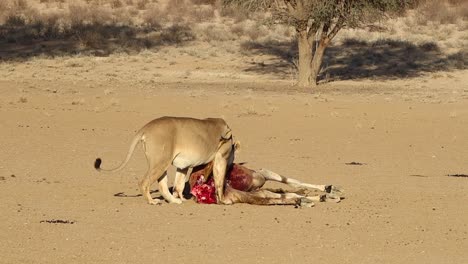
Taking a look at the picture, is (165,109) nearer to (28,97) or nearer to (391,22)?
(28,97)

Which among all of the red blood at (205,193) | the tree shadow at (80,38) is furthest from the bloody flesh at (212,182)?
the tree shadow at (80,38)

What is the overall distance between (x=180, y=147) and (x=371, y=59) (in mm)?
28179

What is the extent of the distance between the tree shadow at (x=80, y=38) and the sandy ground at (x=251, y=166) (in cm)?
750

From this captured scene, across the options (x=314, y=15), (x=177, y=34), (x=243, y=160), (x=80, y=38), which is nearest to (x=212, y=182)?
(x=243, y=160)

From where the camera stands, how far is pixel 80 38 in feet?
139

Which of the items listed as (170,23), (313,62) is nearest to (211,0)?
(170,23)

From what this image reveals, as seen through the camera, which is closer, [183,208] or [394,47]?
[183,208]

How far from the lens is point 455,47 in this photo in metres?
41.9

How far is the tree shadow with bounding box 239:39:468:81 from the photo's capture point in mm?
36781

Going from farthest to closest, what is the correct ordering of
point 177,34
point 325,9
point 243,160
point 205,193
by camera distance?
point 177,34 < point 325,9 < point 243,160 < point 205,193

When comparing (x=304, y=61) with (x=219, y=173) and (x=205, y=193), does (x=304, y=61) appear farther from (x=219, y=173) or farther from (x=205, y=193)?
(x=219, y=173)

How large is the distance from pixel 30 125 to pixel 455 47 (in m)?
24.4

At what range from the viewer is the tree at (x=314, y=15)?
1241 inches

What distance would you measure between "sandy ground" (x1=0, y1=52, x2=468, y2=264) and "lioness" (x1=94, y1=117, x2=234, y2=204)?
1.10 feet
